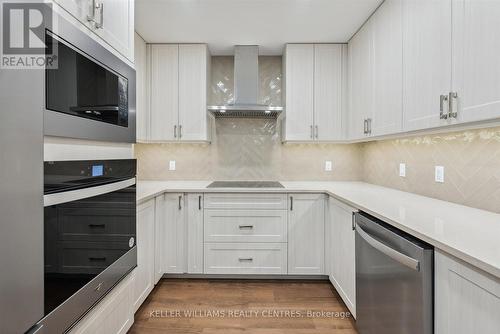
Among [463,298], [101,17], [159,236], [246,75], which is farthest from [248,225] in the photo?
[101,17]

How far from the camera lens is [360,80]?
8.50ft

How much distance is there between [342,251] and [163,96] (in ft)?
7.36

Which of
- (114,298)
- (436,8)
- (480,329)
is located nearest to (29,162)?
(114,298)

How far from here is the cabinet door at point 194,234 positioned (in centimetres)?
263

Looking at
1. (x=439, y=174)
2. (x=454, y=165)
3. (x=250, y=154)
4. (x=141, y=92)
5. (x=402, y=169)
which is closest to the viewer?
(x=454, y=165)

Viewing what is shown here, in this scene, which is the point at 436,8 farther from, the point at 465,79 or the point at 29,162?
the point at 29,162

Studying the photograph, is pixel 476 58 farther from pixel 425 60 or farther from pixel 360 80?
pixel 360 80

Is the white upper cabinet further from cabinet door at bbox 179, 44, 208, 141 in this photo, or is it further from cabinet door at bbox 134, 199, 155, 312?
cabinet door at bbox 179, 44, 208, 141

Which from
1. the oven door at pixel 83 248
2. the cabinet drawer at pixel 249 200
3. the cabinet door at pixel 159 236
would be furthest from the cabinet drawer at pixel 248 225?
the oven door at pixel 83 248

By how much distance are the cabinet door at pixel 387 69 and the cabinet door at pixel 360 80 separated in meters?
0.09

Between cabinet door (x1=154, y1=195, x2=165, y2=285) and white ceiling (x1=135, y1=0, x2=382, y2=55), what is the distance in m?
1.53

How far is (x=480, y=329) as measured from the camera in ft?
2.82

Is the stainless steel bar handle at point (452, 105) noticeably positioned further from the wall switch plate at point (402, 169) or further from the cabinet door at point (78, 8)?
the cabinet door at point (78, 8)

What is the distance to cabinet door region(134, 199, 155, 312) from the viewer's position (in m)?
1.99
